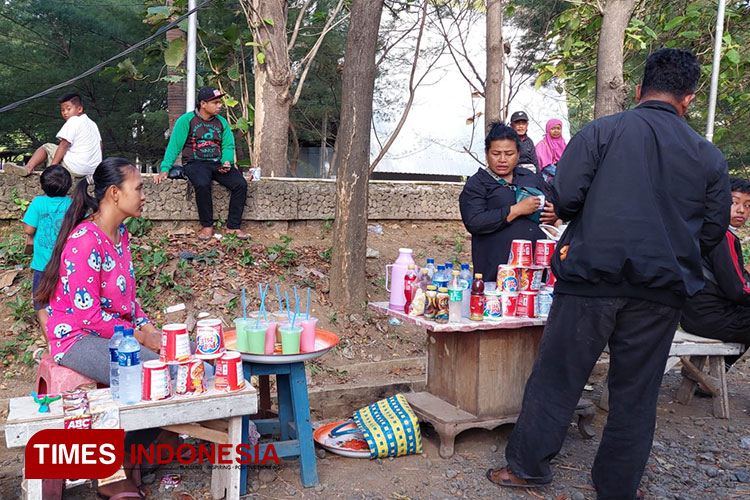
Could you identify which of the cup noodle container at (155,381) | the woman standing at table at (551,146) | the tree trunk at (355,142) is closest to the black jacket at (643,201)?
the cup noodle container at (155,381)

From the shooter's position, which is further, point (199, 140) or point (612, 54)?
point (612, 54)

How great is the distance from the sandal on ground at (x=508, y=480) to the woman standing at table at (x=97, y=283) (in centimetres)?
188

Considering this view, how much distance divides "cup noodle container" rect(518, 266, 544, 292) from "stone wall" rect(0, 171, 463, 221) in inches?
157

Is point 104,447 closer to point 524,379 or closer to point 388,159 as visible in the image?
point 524,379

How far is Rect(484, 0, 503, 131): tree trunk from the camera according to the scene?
7.60 meters

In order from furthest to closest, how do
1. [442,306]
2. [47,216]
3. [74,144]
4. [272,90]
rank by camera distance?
[272,90] < [74,144] < [47,216] < [442,306]

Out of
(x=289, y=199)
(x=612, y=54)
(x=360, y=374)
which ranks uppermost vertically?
(x=612, y=54)

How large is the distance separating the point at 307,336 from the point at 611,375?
1566 millimetres

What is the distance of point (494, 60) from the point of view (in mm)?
7605

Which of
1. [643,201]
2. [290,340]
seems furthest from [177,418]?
[643,201]

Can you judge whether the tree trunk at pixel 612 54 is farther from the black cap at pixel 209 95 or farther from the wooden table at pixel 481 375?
the black cap at pixel 209 95

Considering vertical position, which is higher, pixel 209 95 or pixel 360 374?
pixel 209 95

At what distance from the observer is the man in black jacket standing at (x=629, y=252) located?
285 centimetres

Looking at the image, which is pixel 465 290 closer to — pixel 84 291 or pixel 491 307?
pixel 491 307
